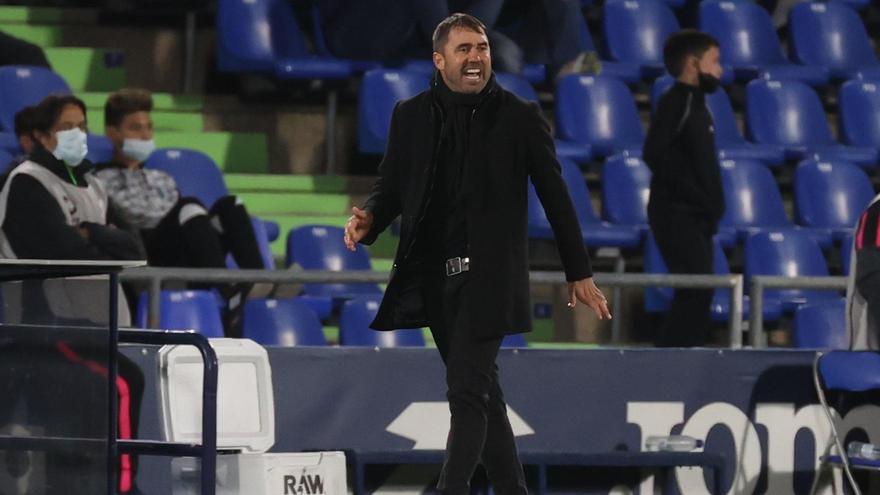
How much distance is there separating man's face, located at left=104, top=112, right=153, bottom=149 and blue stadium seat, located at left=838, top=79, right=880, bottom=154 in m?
5.05

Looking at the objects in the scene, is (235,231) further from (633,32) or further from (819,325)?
(633,32)

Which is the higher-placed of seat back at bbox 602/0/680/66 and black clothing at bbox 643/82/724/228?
seat back at bbox 602/0/680/66

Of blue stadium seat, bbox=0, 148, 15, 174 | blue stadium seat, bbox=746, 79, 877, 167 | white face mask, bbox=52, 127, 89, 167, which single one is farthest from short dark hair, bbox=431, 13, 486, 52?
blue stadium seat, bbox=746, 79, 877, 167

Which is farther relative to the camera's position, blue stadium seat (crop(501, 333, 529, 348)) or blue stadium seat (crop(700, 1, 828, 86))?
blue stadium seat (crop(700, 1, 828, 86))

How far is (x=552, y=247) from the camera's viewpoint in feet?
34.3

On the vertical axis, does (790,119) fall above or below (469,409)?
above

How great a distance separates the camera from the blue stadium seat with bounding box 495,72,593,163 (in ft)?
36.2

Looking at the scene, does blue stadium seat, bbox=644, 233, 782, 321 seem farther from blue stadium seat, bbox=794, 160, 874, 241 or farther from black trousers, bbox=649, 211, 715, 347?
blue stadium seat, bbox=794, 160, 874, 241

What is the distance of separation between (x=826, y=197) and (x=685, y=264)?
1.96m

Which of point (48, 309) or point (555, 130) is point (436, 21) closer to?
point (555, 130)

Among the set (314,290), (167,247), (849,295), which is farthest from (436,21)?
(849,295)

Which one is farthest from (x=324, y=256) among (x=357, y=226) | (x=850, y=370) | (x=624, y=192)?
(x=357, y=226)

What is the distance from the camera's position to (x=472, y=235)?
612cm

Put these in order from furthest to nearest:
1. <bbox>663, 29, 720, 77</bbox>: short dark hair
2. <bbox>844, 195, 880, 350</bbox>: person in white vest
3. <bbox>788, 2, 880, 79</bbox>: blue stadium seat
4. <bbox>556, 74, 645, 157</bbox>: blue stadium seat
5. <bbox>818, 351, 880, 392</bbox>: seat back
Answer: <bbox>788, 2, 880, 79</bbox>: blue stadium seat
<bbox>556, 74, 645, 157</bbox>: blue stadium seat
<bbox>663, 29, 720, 77</bbox>: short dark hair
<bbox>818, 351, 880, 392</bbox>: seat back
<bbox>844, 195, 880, 350</bbox>: person in white vest
